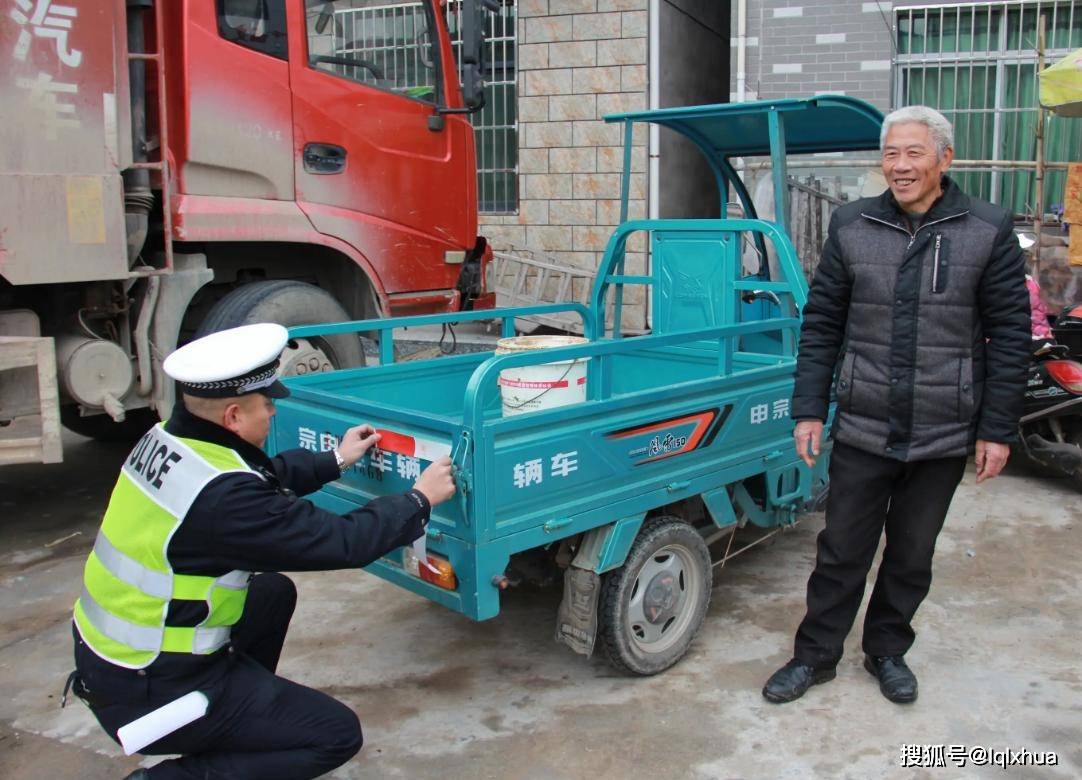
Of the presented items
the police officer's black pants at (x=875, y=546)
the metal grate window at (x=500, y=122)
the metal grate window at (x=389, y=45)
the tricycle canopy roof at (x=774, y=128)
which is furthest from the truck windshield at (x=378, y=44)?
the metal grate window at (x=500, y=122)

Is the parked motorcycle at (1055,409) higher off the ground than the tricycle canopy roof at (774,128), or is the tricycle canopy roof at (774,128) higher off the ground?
the tricycle canopy roof at (774,128)

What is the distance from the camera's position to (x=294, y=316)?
4938mm

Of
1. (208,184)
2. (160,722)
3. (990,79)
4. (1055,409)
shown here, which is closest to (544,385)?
(160,722)

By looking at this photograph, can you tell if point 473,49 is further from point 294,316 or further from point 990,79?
point 990,79

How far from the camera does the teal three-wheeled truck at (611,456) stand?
9.29 feet

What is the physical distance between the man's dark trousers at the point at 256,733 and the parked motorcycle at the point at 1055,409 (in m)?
4.05

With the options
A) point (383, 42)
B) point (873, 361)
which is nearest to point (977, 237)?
point (873, 361)

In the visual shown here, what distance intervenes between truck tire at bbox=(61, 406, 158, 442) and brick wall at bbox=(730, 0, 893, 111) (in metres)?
6.25

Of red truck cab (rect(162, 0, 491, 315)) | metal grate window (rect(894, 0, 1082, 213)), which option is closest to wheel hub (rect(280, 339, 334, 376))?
red truck cab (rect(162, 0, 491, 315))

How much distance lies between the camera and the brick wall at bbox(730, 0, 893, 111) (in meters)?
9.10

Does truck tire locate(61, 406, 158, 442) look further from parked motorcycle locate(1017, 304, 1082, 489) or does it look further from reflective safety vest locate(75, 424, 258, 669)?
parked motorcycle locate(1017, 304, 1082, 489)

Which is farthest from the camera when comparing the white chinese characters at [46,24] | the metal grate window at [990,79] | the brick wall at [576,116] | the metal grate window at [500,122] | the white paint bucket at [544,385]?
the metal grate window at [500,122]

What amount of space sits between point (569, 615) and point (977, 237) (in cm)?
165

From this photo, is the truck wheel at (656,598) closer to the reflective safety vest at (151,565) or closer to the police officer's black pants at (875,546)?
the police officer's black pants at (875,546)
